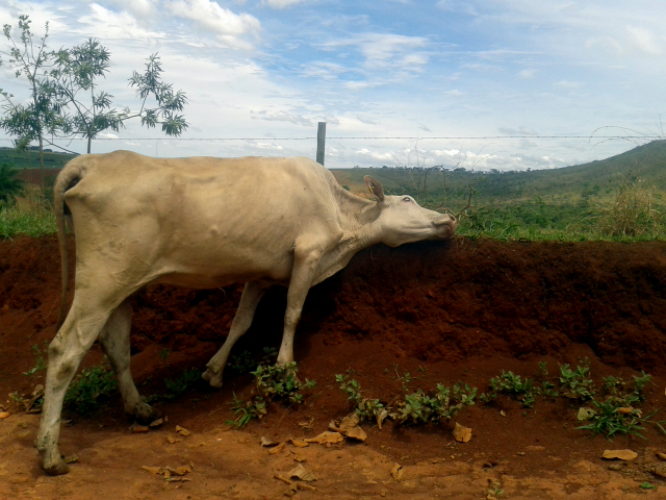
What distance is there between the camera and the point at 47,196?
38.0 feet

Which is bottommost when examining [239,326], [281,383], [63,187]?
[281,383]

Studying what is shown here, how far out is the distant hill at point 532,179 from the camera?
902 cm

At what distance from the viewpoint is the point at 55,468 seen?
4637 millimetres

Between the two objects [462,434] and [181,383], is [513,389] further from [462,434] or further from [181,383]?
[181,383]

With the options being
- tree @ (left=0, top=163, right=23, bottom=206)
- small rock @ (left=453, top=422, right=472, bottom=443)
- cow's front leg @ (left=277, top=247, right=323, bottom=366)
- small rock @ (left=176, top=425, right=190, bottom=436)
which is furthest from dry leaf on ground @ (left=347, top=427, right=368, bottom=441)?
tree @ (left=0, top=163, right=23, bottom=206)

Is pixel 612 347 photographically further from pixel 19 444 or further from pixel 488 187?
pixel 488 187

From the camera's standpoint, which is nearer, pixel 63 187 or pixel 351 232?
pixel 63 187

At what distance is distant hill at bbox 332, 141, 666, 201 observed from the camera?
29.6 feet

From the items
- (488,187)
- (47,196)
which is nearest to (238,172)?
(47,196)

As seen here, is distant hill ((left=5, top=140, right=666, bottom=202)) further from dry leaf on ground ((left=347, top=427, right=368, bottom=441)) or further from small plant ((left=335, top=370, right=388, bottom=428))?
dry leaf on ground ((left=347, top=427, right=368, bottom=441))

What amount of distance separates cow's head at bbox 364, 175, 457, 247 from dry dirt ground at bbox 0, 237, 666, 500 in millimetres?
288

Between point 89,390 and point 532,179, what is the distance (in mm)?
11969

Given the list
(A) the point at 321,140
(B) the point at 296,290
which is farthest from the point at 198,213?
(A) the point at 321,140

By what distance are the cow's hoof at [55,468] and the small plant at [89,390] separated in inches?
58.0
